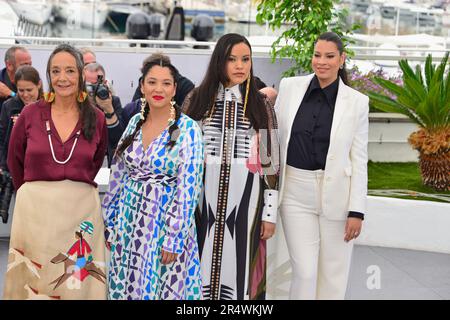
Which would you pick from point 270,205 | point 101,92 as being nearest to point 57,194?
point 270,205

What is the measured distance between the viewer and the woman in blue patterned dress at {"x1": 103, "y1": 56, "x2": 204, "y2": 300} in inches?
166

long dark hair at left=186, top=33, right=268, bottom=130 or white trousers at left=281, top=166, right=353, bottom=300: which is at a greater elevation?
long dark hair at left=186, top=33, right=268, bottom=130

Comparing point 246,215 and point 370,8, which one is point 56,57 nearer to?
point 246,215

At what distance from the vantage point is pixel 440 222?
761 centimetres

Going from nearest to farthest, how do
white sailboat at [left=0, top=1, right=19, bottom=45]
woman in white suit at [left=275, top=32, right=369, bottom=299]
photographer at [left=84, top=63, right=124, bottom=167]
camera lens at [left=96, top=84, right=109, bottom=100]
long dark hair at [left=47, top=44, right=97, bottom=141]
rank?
long dark hair at [left=47, top=44, right=97, bottom=141]
woman in white suit at [left=275, top=32, right=369, bottom=299]
photographer at [left=84, top=63, right=124, bottom=167]
camera lens at [left=96, top=84, right=109, bottom=100]
white sailboat at [left=0, top=1, right=19, bottom=45]

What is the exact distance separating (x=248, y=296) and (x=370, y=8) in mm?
29025

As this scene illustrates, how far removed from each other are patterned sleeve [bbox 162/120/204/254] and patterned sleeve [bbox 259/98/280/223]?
485 mm

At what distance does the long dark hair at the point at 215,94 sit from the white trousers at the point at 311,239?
0.39m

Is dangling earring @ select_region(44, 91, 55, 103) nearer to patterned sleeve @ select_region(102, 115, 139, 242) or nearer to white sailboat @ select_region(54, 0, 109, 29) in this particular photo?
patterned sleeve @ select_region(102, 115, 139, 242)

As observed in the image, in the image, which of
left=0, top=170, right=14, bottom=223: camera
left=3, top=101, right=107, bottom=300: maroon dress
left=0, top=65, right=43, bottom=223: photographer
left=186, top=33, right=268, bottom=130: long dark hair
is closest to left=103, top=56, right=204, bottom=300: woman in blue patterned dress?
left=3, top=101, right=107, bottom=300: maroon dress

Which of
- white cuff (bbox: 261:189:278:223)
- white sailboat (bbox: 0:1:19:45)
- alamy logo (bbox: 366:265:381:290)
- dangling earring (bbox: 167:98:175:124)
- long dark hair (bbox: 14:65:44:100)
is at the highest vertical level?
white sailboat (bbox: 0:1:19:45)

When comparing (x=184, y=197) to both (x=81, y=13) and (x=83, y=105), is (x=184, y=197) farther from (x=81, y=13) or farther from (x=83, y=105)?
(x=81, y=13)
